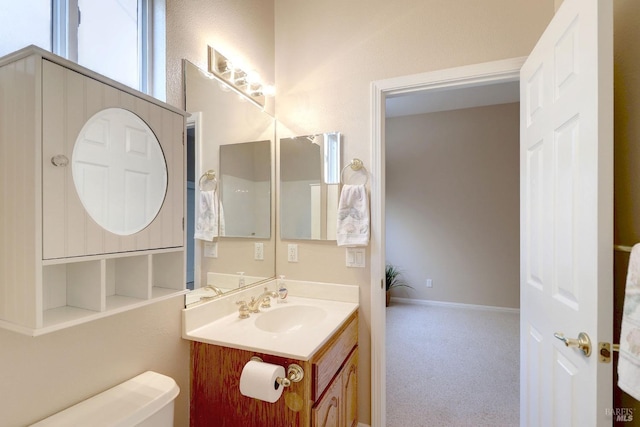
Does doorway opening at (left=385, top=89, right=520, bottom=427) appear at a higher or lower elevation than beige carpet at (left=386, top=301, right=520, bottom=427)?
higher

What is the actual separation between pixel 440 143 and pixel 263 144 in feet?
10.8

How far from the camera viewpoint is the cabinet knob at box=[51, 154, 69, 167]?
739 millimetres

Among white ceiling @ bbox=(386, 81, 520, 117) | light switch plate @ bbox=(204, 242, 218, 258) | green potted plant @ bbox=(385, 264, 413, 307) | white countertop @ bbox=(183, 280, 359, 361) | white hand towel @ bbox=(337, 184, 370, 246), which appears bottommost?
green potted plant @ bbox=(385, 264, 413, 307)

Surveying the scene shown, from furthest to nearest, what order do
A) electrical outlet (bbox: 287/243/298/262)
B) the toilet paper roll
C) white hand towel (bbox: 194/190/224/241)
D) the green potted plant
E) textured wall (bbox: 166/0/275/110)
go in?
1. the green potted plant
2. electrical outlet (bbox: 287/243/298/262)
3. white hand towel (bbox: 194/190/224/241)
4. textured wall (bbox: 166/0/275/110)
5. the toilet paper roll

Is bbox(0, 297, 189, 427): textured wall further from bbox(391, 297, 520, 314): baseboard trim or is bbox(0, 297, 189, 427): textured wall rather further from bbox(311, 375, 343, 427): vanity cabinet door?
bbox(391, 297, 520, 314): baseboard trim

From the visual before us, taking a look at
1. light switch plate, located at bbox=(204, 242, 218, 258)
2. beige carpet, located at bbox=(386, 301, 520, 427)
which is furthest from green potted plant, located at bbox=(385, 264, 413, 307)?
light switch plate, located at bbox=(204, 242, 218, 258)

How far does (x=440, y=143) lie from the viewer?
4.44m

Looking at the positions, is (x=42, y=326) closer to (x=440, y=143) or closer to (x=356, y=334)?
(x=356, y=334)

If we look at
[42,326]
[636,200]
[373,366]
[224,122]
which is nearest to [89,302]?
[42,326]

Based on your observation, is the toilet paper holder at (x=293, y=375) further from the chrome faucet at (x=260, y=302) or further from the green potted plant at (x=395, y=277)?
the green potted plant at (x=395, y=277)

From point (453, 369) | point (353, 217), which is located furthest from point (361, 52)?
point (453, 369)

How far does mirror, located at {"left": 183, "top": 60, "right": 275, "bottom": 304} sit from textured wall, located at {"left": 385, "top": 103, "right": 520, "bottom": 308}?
3.07m

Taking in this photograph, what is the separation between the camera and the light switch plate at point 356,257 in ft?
6.07

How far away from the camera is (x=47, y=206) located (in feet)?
2.38
